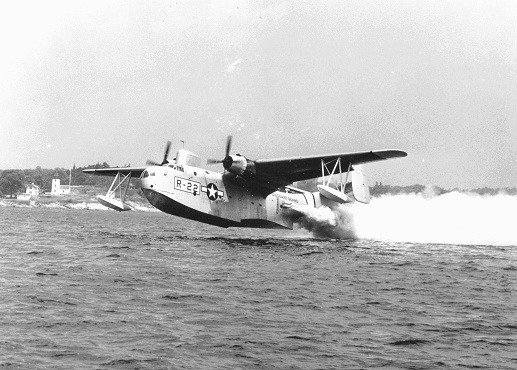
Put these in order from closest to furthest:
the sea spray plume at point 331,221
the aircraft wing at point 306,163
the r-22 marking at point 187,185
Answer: the aircraft wing at point 306,163 → the r-22 marking at point 187,185 → the sea spray plume at point 331,221

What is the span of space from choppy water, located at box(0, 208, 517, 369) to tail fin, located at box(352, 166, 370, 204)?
34.9ft

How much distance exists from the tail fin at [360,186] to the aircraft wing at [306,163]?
66 centimetres

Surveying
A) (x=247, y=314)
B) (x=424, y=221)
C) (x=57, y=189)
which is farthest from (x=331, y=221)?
(x=57, y=189)

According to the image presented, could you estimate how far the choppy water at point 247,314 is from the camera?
330 inches

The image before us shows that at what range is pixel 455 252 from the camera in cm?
2686

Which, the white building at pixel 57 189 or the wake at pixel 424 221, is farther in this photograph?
the white building at pixel 57 189

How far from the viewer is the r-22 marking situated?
3062cm

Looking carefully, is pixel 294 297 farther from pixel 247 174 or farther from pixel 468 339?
pixel 247 174

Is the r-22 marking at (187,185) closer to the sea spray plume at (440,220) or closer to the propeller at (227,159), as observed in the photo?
the propeller at (227,159)

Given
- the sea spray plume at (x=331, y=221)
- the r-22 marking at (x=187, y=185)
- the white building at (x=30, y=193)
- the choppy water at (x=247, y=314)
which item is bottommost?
the choppy water at (x=247, y=314)

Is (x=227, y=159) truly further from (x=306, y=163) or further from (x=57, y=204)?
(x=57, y=204)

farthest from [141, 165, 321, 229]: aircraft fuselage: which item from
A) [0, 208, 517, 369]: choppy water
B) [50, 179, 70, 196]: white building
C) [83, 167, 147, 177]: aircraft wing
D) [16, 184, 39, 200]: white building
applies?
[50, 179, 70, 196]: white building

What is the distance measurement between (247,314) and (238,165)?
2014 cm

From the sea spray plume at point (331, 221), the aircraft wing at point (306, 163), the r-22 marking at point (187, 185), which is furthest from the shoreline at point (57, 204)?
the aircraft wing at point (306, 163)
